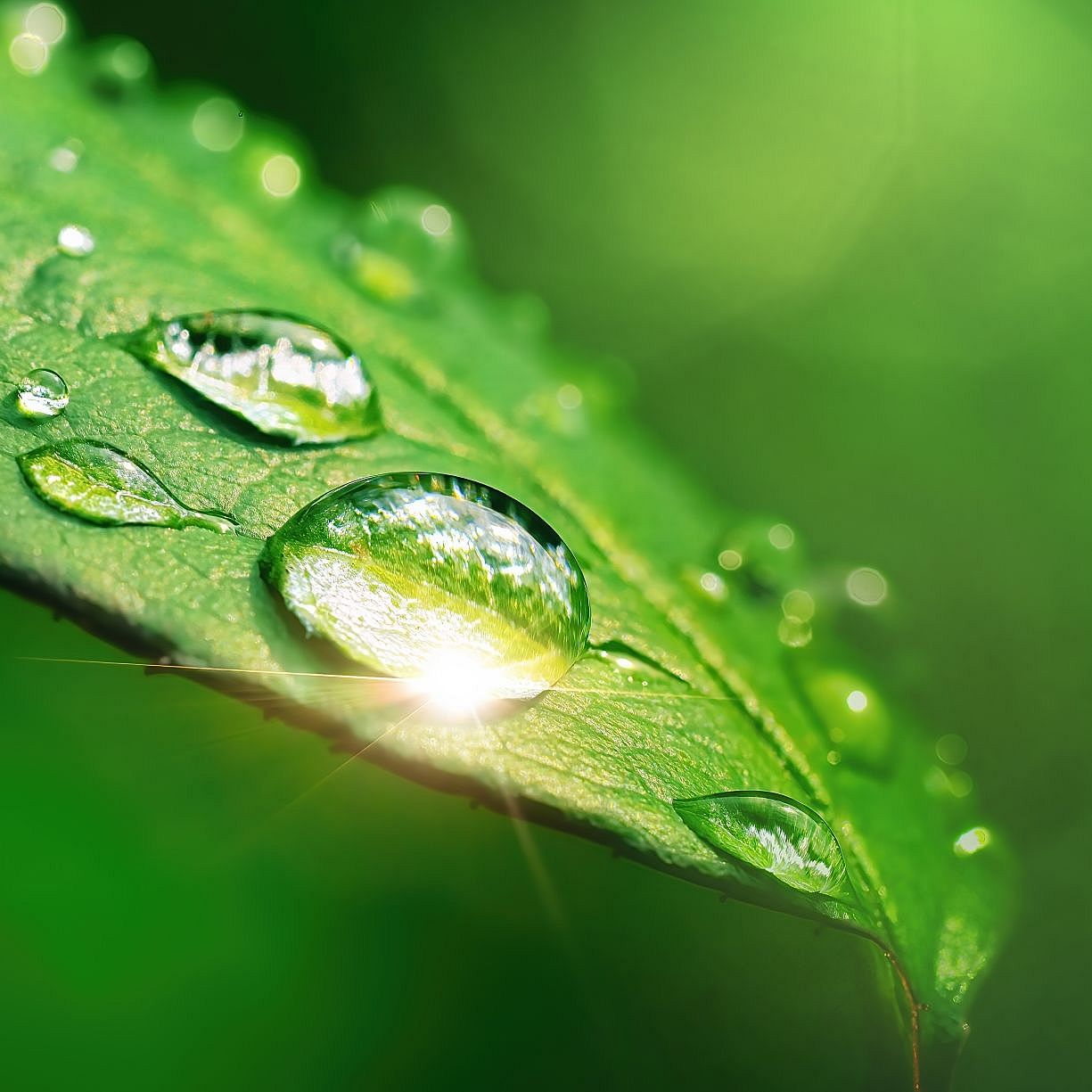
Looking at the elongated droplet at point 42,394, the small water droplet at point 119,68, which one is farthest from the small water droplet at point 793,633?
the small water droplet at point 119,68

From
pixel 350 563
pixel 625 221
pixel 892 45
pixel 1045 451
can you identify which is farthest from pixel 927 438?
pixel 350 563

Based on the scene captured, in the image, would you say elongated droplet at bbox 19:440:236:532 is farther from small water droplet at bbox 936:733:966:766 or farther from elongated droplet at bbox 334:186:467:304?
small water droplet at bbox 936:733:966:766

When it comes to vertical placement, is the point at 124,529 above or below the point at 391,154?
below

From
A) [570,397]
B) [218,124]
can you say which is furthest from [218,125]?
[570,397]

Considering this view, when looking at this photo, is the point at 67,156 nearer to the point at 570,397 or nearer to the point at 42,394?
the point at 42,394

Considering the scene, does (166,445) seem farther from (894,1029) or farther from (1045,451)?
(1045,451)

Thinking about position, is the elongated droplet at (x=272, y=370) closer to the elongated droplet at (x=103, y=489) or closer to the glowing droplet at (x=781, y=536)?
the elongated droplet at (x=103, y=489)

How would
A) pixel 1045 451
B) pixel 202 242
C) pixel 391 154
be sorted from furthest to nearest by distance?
pixel 391 154 < pixel 1045 451 < pixel 202 242
